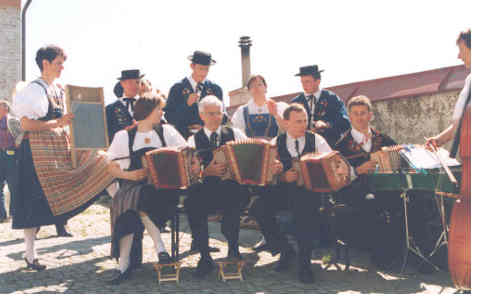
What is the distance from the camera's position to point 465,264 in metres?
3.01

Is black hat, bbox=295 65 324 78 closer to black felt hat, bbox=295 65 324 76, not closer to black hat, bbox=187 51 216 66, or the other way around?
black felt hat, bbox=295 65 324 76

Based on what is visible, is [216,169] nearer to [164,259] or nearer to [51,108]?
[164,259]

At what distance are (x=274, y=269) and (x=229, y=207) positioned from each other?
763 mm

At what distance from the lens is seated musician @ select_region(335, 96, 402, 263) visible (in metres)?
4.24

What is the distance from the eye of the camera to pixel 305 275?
3.84 meters

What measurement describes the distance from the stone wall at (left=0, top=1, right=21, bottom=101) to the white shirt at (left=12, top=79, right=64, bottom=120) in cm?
1484

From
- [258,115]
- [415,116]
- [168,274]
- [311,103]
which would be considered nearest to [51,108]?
[168,274]

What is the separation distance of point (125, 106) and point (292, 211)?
2.32m

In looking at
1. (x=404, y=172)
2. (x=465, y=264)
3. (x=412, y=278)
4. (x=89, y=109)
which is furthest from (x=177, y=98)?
(x=465, y=264)

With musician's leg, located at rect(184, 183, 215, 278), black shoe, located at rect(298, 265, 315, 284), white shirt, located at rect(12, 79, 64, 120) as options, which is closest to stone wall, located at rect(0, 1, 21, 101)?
white shirt, located at rect(12, 79, 64, 120)

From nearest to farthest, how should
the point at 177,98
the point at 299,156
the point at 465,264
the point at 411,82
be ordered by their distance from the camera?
the point at 465,264 → the point at 299,156 → the point at 177,98 → the point at 411,82

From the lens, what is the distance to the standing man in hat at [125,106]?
514 centimetres
